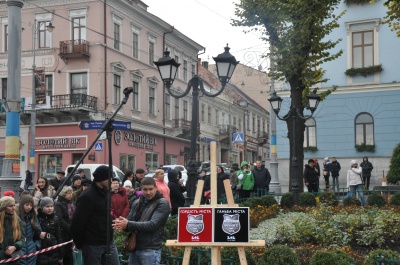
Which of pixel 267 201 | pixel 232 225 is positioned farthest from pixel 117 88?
pixel 232 225

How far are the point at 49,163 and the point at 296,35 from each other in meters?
21.6

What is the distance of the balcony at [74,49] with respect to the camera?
36000mm

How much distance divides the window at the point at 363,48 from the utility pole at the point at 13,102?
2196 cm

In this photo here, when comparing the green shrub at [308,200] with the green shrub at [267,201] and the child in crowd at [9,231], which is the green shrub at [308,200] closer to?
the green shrub at [267,201]

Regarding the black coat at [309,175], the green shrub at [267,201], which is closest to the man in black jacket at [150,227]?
the green shrub at [267,201]

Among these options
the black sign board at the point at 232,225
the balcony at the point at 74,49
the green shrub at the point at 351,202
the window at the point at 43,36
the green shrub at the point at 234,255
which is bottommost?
the green shrub at the point at 234,255

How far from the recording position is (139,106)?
137ft

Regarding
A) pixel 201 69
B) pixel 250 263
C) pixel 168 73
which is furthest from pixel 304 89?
pixel 201 69

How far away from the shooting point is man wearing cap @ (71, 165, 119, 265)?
687cm

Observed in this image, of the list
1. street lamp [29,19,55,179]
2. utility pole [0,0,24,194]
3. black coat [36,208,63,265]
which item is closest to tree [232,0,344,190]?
utility pole [0,0,24,194]

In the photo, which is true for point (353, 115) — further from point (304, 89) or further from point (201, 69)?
point (201, 69)

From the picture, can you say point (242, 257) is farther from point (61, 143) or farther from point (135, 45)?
point (135, 45)

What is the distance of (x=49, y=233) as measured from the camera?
8320mm

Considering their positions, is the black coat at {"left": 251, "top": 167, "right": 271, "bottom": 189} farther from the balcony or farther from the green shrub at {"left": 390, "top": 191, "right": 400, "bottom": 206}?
the balcony
